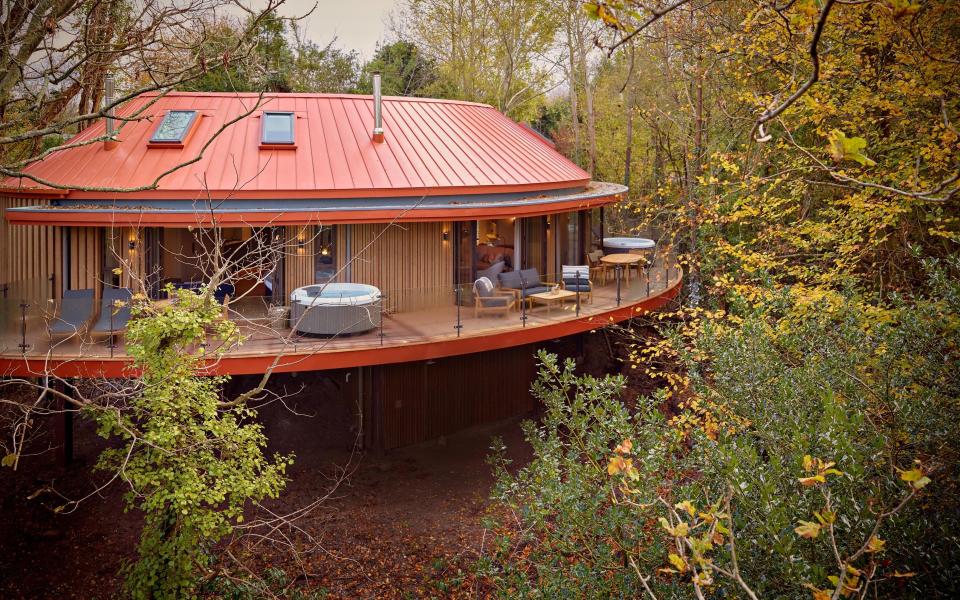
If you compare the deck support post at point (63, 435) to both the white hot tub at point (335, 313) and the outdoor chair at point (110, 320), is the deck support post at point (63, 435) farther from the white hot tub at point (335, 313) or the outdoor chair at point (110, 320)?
the white hot tub at point (335, 313)

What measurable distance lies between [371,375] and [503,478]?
22.3 ft

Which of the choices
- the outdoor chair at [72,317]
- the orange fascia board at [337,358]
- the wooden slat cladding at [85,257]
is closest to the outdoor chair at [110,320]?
the outdoor chair at [72,317]

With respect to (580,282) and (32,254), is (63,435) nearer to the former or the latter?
(32,254)

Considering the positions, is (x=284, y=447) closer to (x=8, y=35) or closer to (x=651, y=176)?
(x=8, y=35)

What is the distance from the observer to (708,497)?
573 centimetres

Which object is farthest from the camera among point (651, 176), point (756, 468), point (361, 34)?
point (361, 34)

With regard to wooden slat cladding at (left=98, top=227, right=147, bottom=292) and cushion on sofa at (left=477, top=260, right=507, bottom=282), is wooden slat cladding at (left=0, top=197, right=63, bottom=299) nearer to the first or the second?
wooden slat cladding at (left=98, top=227, right=147, bottom=292)

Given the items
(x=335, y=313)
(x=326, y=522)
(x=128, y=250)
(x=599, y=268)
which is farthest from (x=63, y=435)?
(x=599, y=268)

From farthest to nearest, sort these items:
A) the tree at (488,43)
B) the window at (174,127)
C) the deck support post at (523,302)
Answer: the tree at (488,43) < the window at (174,127) < the deck support post at (523,302)

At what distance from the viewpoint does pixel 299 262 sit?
50.6ft

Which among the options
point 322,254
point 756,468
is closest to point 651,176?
point 322,254

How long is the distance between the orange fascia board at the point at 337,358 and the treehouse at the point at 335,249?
29 millimetres

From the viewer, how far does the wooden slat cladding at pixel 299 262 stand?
15.3 metres

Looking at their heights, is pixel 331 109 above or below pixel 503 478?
above
